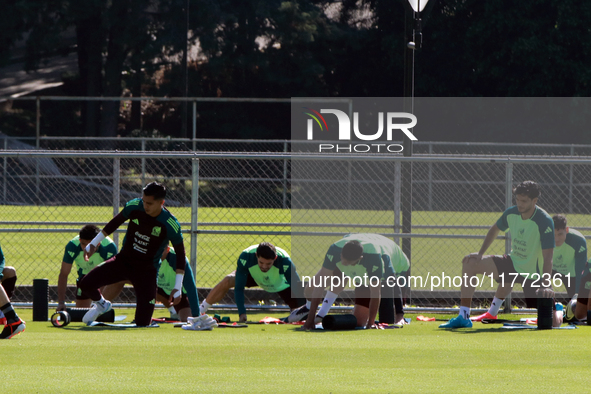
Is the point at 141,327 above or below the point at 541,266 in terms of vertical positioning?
below

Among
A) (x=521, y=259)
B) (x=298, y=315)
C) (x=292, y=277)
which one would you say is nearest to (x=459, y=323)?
(x=521, y=259)

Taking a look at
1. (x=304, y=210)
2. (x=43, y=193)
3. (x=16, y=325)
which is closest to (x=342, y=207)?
(x=304, y=210)

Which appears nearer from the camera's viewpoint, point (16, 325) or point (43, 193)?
point (16, 325)

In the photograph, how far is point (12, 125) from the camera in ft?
104

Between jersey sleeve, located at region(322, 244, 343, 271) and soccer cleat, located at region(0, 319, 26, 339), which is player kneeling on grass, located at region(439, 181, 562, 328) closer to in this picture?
jersey sleeve, located at region(322, 244, 343, 271)

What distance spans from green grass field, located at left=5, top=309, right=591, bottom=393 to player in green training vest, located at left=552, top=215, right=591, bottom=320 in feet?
4.36

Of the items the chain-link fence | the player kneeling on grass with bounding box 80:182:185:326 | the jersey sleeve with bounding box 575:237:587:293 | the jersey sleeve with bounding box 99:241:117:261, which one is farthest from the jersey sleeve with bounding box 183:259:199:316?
the jersey sleeve with bounding box 575:237:587:293

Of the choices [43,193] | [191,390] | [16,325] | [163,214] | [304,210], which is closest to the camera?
[191,390]

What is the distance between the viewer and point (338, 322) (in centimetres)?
840

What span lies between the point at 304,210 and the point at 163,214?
12.9m

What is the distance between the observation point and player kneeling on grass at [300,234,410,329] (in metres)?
8.42

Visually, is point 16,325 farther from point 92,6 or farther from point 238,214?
point 92,6

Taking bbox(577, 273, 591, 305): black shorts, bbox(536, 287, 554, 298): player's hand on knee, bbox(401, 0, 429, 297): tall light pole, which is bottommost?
bbox(577, 273, 591, 305): black shorts

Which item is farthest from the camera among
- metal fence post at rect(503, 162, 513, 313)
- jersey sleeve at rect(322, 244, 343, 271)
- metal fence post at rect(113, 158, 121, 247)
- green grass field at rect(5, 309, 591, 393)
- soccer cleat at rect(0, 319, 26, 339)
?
metal fence post at rect(113, 158, 121, 247)
